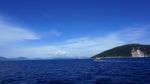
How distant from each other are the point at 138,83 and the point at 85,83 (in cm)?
1209

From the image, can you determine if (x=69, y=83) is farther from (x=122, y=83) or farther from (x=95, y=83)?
(x=122, y=83)

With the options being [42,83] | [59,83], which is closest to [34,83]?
[42,83]

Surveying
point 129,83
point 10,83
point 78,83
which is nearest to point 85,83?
point 78,83

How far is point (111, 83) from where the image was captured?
172 feet

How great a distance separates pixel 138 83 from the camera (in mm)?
50969

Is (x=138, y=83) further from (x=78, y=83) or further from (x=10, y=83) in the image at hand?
(x=10, y=83)

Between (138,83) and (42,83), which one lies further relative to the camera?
(42,83)

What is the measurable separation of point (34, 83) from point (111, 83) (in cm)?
1853

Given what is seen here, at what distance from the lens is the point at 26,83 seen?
54.8 metres

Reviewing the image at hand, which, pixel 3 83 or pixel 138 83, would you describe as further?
pixel 3 83

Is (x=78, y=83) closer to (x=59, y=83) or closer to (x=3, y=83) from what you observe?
(x=59, y=83)

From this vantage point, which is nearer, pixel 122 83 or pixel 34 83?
pixel 122 83

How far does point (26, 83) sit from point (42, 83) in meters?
3.90

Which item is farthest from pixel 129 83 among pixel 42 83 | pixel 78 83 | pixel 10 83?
pixel 10 83
